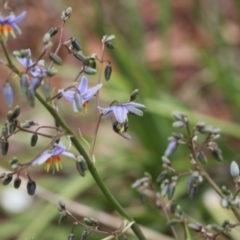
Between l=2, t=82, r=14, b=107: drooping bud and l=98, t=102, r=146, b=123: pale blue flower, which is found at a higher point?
l=2, t=82, r=14, b=107: drooping bud

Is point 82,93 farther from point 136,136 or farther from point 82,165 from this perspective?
point 136,136

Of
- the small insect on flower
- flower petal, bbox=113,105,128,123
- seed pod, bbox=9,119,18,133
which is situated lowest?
seed pod, bbox=9,119,18,133

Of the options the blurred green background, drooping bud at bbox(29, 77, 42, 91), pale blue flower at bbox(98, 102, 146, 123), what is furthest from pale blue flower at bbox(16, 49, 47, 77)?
the blurred green background

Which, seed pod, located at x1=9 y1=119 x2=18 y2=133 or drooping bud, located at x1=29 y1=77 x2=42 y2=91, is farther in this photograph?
seed pod, located at x1=9 y1=119 x2=18 y2=133

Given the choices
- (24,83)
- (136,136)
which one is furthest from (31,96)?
(136,136)

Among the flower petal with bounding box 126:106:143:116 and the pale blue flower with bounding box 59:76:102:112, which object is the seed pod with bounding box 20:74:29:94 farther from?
the flower petal with bounding box 126:106:143:116

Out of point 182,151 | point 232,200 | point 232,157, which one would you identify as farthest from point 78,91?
point 182,151

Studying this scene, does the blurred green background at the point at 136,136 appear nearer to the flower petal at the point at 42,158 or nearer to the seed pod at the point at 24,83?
the flower petal at the point at 42,158

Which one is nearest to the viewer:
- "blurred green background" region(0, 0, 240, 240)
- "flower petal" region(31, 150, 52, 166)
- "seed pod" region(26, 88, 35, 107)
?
"seed pod" region(26, 88, 35, 107)

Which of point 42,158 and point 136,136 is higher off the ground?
point 42,158
